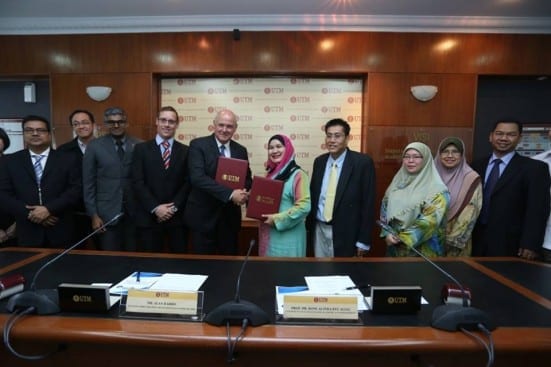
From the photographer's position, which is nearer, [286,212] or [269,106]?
[286,212]

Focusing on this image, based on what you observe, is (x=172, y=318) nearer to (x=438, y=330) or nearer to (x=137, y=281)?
(x=137, y=281)

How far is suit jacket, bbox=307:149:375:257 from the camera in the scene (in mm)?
2146

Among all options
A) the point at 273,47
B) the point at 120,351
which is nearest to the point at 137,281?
the point at 120,351

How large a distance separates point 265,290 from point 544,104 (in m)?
4.12

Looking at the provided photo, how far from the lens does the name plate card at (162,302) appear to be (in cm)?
96

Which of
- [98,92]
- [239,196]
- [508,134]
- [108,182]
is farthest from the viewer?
[98,92]

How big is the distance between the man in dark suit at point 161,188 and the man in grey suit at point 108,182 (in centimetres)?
15

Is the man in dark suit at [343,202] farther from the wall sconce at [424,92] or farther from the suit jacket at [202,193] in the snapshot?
the wall sconce at [424,92]

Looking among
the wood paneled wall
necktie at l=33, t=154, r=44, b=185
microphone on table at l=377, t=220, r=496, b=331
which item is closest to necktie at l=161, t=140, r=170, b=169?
necktie at l=33, t=154, r=44, b=185

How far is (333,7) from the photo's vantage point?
3.07 metres

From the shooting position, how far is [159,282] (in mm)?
1203

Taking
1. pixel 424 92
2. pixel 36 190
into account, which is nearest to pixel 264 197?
pixel 36 190

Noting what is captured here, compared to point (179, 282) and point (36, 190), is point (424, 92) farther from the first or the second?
point (36, 190)

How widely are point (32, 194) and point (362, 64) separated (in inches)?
125
